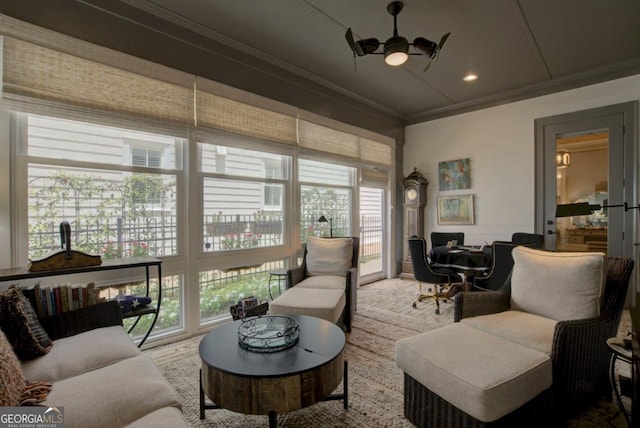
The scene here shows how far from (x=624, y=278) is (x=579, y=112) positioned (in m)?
3.39

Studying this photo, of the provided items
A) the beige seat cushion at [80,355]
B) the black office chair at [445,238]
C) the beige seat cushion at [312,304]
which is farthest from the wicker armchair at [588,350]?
the black office chair at [445,238]

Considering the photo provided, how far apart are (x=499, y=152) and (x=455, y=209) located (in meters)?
1.13

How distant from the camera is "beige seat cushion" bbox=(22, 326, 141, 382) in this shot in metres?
1.48

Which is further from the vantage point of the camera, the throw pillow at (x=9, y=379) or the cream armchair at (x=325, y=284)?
the cream armchair at (x=325, y=284)

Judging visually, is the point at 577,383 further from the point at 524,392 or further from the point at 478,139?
the point at 478,139

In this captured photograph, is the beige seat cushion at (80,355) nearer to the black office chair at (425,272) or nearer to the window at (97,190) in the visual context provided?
the window at (97,190)

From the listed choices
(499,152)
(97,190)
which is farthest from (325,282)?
(499,152)

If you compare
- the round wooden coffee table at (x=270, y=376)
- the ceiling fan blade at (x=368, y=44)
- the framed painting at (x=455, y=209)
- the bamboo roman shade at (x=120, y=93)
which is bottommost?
the round wooden coffee table at (x=270, y=376)

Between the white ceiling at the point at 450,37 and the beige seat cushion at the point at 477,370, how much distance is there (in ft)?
9.16

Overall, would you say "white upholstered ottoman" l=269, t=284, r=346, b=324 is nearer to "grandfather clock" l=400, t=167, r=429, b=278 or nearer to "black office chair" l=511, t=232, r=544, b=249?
"black office chair" l=511, t=232, r=544, b=249

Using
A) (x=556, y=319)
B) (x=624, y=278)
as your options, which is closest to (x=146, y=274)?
(x=556, y=319)

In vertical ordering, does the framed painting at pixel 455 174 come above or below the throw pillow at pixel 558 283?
above

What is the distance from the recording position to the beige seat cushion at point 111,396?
117 cm

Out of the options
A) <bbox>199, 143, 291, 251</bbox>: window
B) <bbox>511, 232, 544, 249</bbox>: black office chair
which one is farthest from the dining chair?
<bbox>199, 143, 291, 251</bbox>: window
